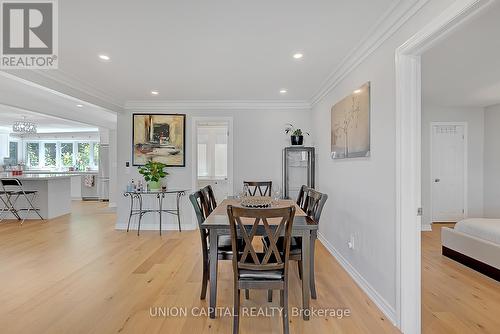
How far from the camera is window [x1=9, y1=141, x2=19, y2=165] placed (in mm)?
9516

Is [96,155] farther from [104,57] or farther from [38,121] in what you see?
[104,57]

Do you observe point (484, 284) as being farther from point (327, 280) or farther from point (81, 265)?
point (81, 265)

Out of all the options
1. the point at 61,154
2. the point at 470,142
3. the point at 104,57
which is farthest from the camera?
the point at 61,154

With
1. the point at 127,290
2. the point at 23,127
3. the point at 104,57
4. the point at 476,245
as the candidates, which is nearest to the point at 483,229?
the point at 476,245

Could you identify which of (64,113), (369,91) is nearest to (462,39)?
(369,91)

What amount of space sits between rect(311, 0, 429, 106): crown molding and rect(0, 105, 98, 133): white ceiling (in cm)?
589

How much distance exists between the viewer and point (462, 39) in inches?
99.3

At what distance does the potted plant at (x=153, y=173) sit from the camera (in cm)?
483

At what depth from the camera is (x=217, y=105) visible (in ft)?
16.9

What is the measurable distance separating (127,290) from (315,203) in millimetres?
2046

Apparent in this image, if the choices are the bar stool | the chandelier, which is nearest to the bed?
the bar stool

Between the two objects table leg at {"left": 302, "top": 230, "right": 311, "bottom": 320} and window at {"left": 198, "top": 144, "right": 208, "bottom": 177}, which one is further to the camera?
window at {"left": 198, "top": 144, "right": 208, "bottom": 177}

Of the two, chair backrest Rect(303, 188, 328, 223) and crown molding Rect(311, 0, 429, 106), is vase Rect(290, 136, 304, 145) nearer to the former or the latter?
crown molding Rect(311, 0, 429, 106)

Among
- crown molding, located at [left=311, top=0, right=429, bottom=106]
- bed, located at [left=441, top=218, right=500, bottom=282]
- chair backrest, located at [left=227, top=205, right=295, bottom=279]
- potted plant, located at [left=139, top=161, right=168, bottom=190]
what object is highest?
crown molding, located at [left=311, top=0, right=429, bottom=106]
